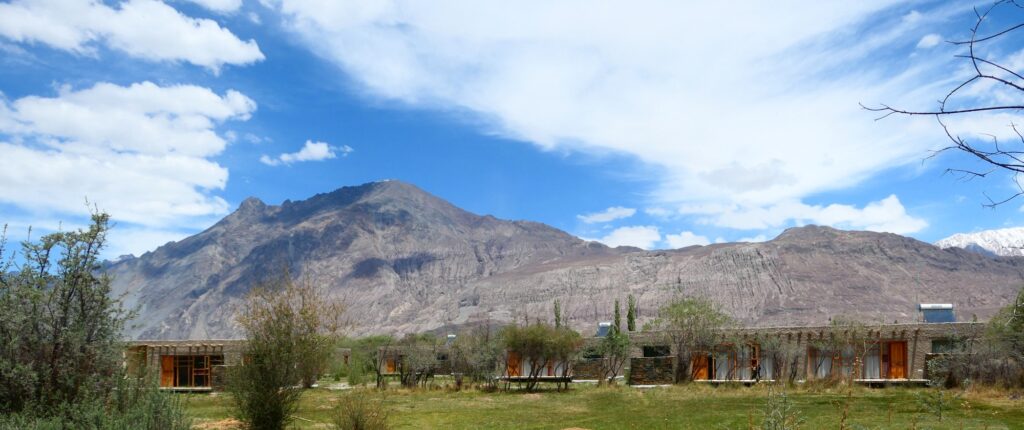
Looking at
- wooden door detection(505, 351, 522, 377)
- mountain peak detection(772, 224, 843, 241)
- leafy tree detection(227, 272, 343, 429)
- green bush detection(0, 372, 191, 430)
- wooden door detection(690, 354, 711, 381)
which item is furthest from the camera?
mountain peak detection(772, 224, 843, 241)

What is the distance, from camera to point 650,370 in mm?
36062

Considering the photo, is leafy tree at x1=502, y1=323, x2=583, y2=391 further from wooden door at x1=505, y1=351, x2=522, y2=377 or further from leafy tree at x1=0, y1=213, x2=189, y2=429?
leafy tree at x1=0, y1=213, x2=189, y2=429

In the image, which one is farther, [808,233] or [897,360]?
[808,233]

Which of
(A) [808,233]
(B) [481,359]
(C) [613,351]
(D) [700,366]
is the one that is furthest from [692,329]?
(A) [808,233]

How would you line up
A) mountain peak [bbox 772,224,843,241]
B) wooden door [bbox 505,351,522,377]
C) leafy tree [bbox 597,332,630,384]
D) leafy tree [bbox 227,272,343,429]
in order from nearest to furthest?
leafy tree [bbox 227,272,343,429] → wooden door [bbox 505,351,522,377] → leafy tree [bbox 597,332,630,384] → mountain peak [bbox 772,224,843,241]

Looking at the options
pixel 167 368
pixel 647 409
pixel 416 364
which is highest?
pixel 647 409

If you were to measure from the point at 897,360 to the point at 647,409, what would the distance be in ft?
59.2

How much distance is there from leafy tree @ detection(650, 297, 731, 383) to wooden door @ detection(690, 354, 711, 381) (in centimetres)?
51

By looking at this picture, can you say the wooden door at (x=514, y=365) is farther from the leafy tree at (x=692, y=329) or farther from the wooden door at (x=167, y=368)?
the wooden door at (x=167, y=368)

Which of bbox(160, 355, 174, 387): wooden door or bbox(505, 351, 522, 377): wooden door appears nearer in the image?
bbox(505, 351, 522, 377): wooden door

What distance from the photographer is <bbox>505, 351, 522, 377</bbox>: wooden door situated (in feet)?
119

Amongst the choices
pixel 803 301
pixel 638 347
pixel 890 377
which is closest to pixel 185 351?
pixel 638 347

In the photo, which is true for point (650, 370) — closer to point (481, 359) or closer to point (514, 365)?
point (514, 365)

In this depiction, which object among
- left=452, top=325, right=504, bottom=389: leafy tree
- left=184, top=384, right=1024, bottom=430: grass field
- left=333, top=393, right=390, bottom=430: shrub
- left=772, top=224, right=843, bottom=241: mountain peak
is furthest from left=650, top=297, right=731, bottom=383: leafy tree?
left=772, top=224, right=843, bottom=241: mountain peak
